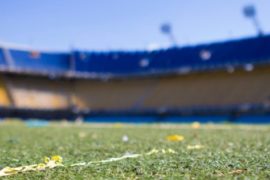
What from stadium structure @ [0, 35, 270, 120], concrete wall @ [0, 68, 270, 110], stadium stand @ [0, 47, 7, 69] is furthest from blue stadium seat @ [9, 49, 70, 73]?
concrete wall @ [0, 68, 270, 110]

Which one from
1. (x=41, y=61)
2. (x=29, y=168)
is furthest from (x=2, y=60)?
(x=29, y=168)

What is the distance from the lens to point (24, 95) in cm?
3278

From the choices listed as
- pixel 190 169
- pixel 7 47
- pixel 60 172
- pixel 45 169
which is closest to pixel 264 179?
pixel 190 169

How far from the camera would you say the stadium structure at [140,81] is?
91.2ft

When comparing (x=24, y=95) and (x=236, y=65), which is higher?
(x=236, y=65)

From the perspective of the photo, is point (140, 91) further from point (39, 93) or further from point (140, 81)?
point (39, 93)

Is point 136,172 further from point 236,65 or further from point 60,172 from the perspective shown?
point 236,65

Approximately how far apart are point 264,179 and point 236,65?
2523cm

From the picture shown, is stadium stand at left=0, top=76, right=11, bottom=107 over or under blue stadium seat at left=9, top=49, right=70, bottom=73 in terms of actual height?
under

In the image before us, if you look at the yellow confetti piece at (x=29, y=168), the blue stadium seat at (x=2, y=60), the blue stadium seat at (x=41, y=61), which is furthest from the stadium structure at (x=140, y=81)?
the yellow confetti piece at (x=29, y=168)

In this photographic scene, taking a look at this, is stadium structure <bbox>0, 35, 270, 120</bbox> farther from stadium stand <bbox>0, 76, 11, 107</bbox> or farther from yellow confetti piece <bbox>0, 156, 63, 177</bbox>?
yellow confetti piece <bbox>0, 156, 63, 177</bbox>

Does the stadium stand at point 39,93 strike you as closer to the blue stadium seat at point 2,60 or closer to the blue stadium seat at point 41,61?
the blue stadium seat at point 41,61

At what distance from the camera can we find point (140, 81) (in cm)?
3331

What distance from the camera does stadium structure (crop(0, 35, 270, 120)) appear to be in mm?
27797
